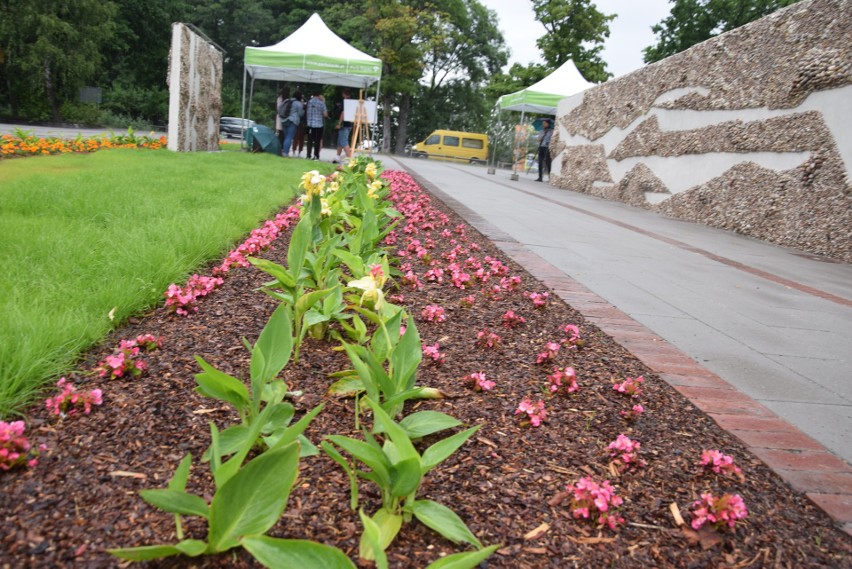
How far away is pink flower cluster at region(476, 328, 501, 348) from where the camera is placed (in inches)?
106

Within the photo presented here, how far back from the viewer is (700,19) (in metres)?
41.2

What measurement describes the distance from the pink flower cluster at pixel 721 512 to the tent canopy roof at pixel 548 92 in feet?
60.3

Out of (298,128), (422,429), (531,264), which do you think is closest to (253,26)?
(298,128)

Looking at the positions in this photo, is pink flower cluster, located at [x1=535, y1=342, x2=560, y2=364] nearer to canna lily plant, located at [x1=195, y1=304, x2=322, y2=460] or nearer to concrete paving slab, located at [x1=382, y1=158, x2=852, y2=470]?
concrete paving slab, located at [x1=382, y1=158, x2=852, y2=470]

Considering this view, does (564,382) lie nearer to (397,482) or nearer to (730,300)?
(397,482)

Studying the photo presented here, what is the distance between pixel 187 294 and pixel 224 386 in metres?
1.27

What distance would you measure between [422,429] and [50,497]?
937 millimetres

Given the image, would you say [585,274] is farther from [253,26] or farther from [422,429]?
[253,26]

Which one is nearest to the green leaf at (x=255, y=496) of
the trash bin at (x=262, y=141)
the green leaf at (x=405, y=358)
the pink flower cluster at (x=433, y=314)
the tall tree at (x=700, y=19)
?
the green leaf at (x=405, y=358)

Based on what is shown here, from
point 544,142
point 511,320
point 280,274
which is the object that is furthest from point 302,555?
point 544,142

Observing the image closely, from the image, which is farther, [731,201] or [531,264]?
[731,201]

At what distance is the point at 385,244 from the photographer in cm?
486

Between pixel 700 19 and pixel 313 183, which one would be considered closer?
pixel 313 183

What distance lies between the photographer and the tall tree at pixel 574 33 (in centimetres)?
3772
